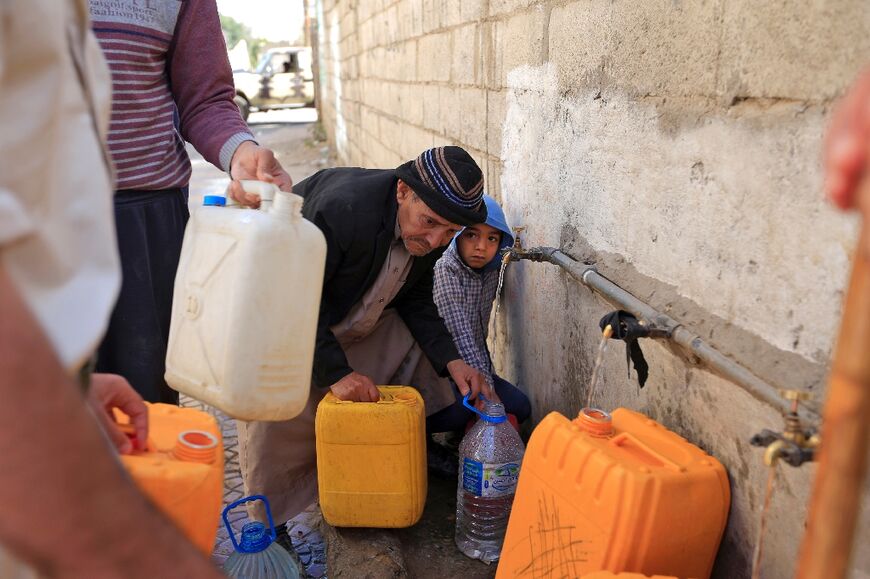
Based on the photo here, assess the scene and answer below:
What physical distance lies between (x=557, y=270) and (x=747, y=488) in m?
1.21

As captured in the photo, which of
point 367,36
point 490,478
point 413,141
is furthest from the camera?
point 367,36

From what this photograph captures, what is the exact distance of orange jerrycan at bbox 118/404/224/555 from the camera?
1.33 meters

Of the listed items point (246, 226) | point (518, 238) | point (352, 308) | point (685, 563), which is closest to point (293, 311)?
point (246, 226)

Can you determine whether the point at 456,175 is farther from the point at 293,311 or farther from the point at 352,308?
the point at 293,311

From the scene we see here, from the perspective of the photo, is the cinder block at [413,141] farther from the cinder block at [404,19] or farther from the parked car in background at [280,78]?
the parked car in background at [280,78]

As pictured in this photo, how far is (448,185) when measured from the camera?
2590mm

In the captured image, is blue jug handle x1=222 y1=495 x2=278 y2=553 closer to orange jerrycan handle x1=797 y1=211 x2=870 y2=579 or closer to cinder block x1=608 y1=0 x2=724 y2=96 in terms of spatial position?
cinder block x1=608 y1=0 x2=724 y2=96

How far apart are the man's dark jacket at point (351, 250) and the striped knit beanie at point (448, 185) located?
177 mm

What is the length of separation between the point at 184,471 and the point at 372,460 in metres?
1.23

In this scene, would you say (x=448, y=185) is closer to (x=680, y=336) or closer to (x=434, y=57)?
(x=680, y=336)

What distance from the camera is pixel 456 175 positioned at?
2.60 m

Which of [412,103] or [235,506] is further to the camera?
[412,103]

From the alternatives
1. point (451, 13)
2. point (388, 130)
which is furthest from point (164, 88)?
point (388, 130)

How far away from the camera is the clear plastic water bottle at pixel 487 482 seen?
2529mm
